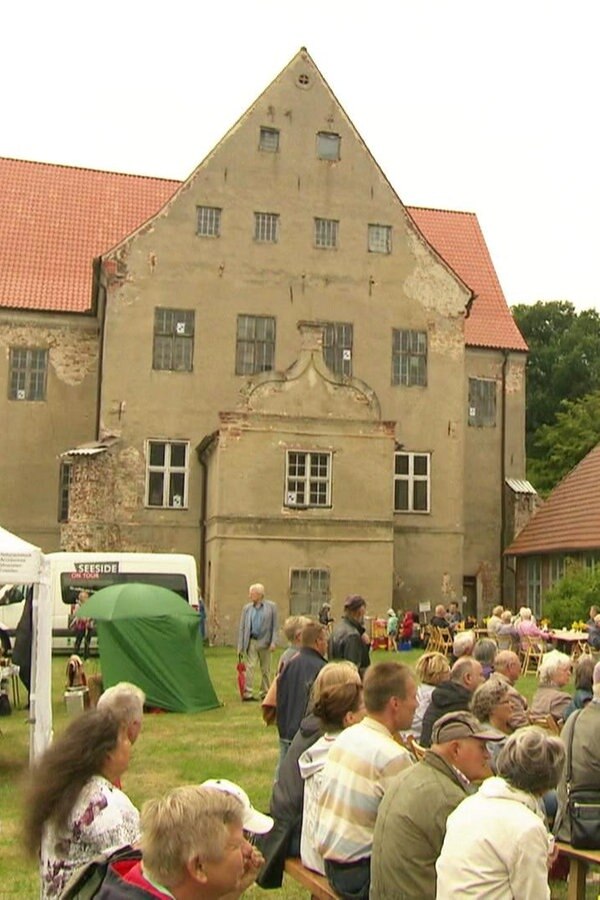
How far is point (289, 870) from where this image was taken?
6500mm

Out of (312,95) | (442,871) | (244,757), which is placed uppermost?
(312,95)

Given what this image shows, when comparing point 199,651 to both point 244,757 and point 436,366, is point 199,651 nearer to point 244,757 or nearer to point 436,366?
point 244,757

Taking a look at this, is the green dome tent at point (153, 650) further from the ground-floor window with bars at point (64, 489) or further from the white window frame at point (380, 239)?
the white window frame at point (380, 239)

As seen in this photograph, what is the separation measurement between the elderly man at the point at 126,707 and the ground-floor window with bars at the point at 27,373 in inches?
1163

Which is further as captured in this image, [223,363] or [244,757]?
[223,363]

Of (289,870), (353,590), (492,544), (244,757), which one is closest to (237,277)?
(353,590)

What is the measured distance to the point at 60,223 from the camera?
37406mm

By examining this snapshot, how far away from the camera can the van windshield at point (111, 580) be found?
26109 mm

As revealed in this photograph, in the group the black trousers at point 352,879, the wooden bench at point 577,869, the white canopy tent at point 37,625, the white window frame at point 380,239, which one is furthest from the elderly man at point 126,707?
the white window frame at point 380,239

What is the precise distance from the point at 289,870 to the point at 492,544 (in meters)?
30.8

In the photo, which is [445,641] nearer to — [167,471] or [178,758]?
[167,471]

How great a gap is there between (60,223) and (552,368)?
3462 centimetres

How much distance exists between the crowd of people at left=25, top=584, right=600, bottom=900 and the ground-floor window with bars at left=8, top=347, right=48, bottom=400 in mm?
28647

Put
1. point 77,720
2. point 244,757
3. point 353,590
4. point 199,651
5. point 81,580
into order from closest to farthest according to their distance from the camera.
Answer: point 77,720 < point 244,757 < point 199,651 < point 81,580 < point 353,590
